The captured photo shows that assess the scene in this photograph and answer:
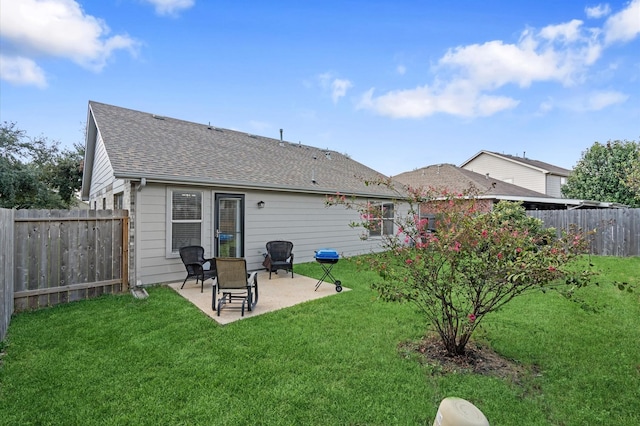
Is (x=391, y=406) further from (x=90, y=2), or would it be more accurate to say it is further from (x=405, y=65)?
(x=405, y=65)

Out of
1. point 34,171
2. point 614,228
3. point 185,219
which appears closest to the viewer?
point 185,219

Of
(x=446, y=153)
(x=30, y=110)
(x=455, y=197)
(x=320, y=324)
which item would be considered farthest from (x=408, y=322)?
(x=446, y=153)

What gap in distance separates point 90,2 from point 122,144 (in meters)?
4.52

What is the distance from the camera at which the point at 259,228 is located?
8.66m

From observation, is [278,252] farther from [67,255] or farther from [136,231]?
[67,255]

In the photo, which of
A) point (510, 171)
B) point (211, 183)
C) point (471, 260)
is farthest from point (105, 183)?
point (510, 171)

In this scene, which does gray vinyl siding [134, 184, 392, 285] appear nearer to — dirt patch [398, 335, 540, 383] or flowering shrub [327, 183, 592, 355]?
flowering shrub [327, 183, 592, 355]

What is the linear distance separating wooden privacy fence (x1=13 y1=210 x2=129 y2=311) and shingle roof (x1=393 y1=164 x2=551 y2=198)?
47.6ft

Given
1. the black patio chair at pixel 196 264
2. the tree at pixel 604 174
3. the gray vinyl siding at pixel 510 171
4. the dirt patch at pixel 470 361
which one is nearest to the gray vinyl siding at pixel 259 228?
the black patio chair at pixel 196 264

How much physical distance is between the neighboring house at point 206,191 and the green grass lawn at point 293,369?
2.20 m

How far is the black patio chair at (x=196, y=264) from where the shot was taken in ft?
21.9

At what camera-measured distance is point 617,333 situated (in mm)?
4441

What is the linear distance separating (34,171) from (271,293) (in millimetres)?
15765

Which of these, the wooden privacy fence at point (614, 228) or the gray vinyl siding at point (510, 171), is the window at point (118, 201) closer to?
the wooden privacy fence at point (614, 228)
